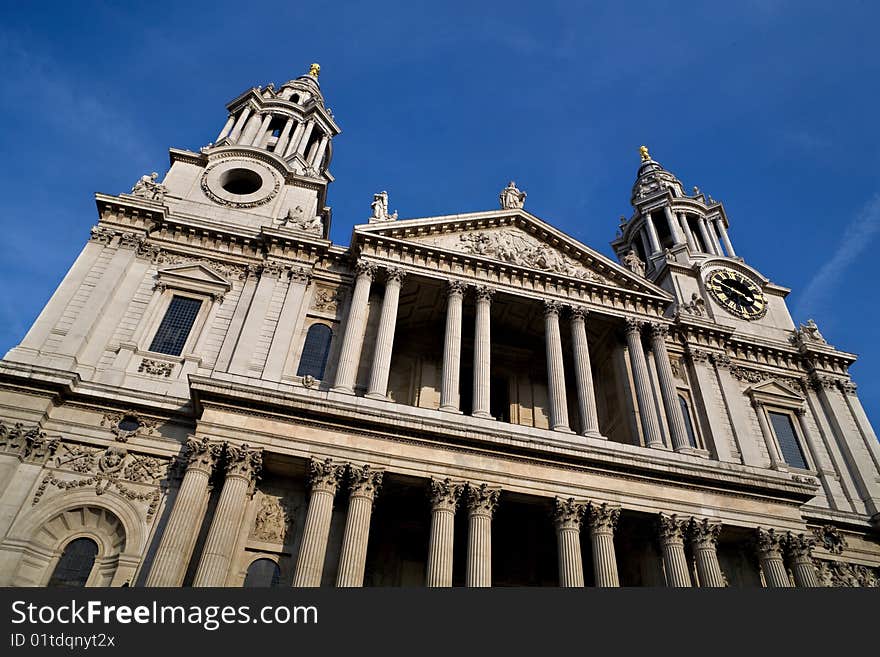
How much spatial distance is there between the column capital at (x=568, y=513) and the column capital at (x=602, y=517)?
248 mm

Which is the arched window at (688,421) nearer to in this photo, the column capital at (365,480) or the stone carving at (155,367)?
the column capital at (365,480)

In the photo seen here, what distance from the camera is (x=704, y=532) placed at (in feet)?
64.4

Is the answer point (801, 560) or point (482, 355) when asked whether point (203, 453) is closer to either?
point (482, 355)

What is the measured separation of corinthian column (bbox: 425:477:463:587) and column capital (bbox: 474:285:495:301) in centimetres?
873

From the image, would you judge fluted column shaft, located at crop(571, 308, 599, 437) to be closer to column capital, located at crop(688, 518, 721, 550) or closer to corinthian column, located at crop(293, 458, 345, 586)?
column capital, located at crop(688, 518, 721, 550)

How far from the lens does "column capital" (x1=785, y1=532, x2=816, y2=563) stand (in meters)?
20.2

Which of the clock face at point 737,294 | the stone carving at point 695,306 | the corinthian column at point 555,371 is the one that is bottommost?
the corinthian column at point 555,371

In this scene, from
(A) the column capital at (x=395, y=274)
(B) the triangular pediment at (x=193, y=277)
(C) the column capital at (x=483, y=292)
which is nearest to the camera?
(B) the triangular pediment at (x=193, y=277)

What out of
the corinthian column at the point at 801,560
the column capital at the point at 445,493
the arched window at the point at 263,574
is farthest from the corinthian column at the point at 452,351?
the corinthian column at the point at 801,560

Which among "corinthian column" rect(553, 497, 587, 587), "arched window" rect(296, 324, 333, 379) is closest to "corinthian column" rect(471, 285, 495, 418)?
"corinthian column" rect(553, 497, 587, 587)

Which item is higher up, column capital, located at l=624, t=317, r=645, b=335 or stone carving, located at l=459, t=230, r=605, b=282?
stone carving, located at l=459, t=230, r=605, b=282

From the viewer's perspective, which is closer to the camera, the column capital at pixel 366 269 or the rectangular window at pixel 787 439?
the column capital at pixel 366 269

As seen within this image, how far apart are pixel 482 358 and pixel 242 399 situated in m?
8.79

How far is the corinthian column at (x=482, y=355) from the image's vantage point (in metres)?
21.6
